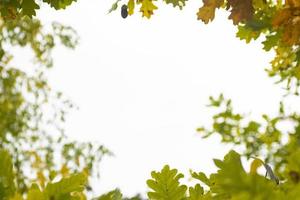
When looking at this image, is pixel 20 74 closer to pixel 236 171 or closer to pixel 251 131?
pixel 251 131

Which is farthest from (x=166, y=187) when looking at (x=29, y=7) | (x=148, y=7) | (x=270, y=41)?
(x=148, y=7)

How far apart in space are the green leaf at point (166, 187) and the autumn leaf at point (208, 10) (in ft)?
3.65

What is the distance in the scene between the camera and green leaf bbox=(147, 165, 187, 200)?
35.6 inches

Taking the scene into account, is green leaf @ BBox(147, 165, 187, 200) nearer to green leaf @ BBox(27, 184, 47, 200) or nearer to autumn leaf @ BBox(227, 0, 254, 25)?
green leaf @ BBox(27, 184, 47, 200)

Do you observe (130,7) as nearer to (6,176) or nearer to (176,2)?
(176,2)

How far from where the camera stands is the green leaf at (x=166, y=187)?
0.90 m

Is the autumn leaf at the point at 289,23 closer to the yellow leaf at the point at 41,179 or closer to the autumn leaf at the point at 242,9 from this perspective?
the autumn leaf at the point at 242,9

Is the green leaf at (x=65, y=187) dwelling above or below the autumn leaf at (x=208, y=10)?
below

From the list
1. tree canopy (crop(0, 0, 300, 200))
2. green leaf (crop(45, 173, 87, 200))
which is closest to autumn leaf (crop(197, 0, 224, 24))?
tree canopy (crop(0, 0, 300, 200))

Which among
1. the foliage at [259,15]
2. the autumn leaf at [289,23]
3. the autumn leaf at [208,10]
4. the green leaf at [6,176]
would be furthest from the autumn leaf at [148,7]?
the green leaf at [6,176]

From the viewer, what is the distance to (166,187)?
91 centimetres

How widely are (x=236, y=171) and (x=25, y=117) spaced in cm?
804

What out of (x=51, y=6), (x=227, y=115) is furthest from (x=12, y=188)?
(x=227, y=115)

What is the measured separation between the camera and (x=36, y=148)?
27.7 ft
